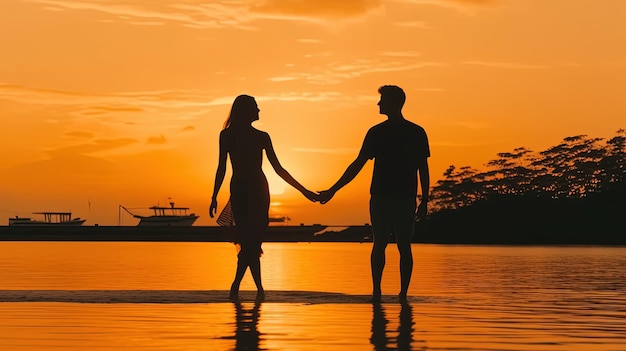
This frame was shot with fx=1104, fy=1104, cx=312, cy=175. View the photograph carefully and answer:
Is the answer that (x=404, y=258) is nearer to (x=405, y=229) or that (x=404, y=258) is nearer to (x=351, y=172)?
(x=405, y=229)

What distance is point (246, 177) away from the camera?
14211 mm

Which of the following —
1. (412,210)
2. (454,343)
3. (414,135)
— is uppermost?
(414,135)

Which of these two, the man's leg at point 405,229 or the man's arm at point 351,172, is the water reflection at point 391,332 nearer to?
the man's leg at point 405,229

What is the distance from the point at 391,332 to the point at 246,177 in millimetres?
4882

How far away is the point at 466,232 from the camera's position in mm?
151875

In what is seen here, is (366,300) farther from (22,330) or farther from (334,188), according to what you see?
(22,330)

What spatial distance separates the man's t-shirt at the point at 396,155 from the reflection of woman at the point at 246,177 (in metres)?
A: 1.40

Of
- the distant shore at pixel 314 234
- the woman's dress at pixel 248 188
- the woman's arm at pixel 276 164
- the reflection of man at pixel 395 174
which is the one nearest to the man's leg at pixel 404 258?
the reflection of man at pixel 395 174

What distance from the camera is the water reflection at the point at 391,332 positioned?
869 cm

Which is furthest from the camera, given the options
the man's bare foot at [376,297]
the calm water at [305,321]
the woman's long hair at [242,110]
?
the woman's long hair at [242,110]

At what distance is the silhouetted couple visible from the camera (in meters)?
13.4

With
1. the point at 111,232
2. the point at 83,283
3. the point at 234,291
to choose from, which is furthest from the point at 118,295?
the point at 111,232

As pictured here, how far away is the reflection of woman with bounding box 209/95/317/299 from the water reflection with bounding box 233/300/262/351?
0.95 metres

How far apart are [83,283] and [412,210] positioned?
995 cm
